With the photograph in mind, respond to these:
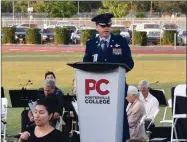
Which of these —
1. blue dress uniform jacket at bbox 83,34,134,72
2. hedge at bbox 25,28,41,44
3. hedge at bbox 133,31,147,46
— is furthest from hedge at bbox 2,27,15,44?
blue dress uniform jacket at bbox 83,34,134,72

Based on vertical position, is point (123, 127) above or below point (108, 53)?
below

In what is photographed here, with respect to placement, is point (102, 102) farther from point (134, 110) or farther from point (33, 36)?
point (33, 36)

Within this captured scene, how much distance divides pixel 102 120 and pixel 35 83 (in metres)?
13.8

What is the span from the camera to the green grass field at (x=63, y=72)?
19.6 m

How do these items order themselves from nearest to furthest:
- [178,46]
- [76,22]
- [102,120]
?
[102,120]
[178,46]
[76,22]

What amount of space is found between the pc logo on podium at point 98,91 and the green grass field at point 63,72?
247 inches

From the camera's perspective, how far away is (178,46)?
141ft

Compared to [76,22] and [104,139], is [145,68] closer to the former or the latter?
[104,139]

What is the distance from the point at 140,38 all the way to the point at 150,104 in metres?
34.3

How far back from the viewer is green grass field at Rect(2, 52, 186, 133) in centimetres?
1958

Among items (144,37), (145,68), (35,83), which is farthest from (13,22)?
(35,83)

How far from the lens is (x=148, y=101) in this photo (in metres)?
10.8

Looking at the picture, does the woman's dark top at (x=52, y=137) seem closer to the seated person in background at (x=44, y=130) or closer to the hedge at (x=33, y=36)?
the seated person in background at (x=44, y=130)

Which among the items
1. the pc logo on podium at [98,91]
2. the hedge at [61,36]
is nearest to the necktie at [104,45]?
the pc logo on podium at [98,91]
